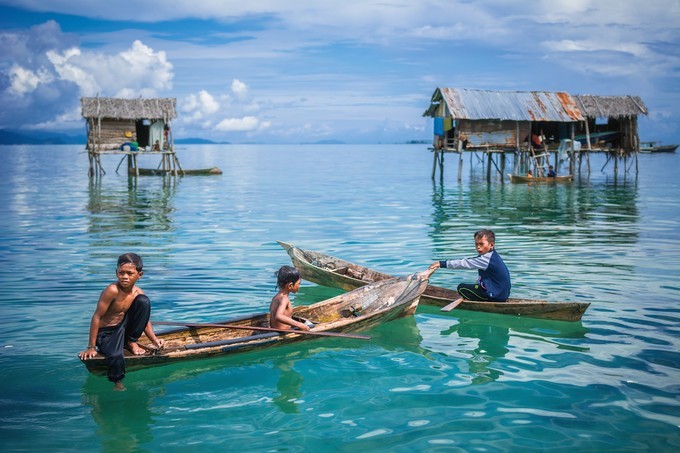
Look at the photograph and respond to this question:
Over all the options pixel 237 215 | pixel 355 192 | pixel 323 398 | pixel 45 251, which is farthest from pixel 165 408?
pixel 355 192

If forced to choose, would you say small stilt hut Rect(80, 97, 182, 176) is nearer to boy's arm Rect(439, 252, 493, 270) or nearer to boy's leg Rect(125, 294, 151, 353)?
boy's arm Rect(439, 252, 493, 270)

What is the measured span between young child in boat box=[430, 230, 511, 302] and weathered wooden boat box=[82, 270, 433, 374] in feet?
1.82

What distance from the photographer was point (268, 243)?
1631cm

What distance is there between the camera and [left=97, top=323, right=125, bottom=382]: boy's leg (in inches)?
239

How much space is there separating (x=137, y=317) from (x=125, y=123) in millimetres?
33164

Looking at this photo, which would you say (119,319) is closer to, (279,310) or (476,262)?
(279,310)

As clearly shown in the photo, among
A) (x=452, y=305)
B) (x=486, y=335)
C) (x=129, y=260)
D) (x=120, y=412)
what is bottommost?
(x=120, y=412)

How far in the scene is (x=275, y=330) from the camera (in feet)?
23.2

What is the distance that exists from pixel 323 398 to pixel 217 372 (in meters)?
1.27

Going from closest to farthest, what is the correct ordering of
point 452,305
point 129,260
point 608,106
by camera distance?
1. point 129,260
2. point 452,305
3. point 608,106

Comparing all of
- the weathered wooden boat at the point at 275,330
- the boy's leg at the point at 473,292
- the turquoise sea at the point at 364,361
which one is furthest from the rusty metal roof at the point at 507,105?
the weathered wooden boat at the point at 275,330

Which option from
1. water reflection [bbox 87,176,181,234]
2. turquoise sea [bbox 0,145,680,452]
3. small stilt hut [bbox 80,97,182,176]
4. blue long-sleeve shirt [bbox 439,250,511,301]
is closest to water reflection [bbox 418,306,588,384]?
turquoise sea [bbox 0,145,680,452]

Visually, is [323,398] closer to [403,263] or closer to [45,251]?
[403,263]

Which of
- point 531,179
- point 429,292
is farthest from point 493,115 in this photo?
point 429,292
